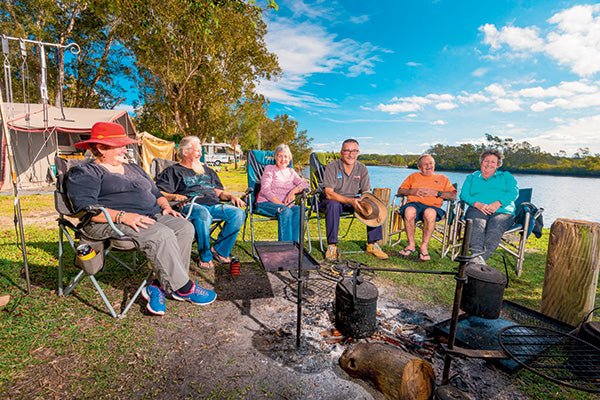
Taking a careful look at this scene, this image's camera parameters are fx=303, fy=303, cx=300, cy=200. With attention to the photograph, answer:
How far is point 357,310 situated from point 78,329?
6.34 feet

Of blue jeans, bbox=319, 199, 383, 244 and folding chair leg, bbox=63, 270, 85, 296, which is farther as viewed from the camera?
blue jeans, bbox=319, 199, 383, 244

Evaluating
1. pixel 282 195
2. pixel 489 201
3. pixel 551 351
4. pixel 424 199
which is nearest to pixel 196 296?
pixel 282 195

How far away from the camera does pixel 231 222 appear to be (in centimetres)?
335

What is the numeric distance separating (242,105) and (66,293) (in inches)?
760

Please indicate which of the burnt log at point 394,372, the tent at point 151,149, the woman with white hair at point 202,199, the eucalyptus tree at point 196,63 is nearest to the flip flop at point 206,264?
the woman with white hair at point 202,199

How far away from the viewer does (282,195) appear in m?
4.10

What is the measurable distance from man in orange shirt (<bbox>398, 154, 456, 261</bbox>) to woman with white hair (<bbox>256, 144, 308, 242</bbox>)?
→ 58.6 inches

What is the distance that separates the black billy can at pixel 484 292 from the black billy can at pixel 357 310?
0.66 metres

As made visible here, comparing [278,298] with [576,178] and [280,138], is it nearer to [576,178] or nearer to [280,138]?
[280,138]

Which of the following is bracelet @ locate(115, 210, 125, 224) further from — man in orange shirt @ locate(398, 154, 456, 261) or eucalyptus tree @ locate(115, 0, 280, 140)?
eucalyptus tree @ locate(115, 0, 280, 140)

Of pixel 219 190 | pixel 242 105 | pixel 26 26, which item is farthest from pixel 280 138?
pixel 219 190

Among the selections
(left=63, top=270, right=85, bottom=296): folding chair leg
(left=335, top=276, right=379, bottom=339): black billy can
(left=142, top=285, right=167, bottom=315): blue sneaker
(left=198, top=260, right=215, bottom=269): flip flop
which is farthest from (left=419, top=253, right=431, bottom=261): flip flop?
(left=63, top=270, right=85, bottom=296): folding chair leg

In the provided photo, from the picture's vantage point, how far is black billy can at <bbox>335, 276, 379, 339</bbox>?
203 centimetres

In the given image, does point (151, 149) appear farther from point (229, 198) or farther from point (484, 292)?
point (484, 292)
